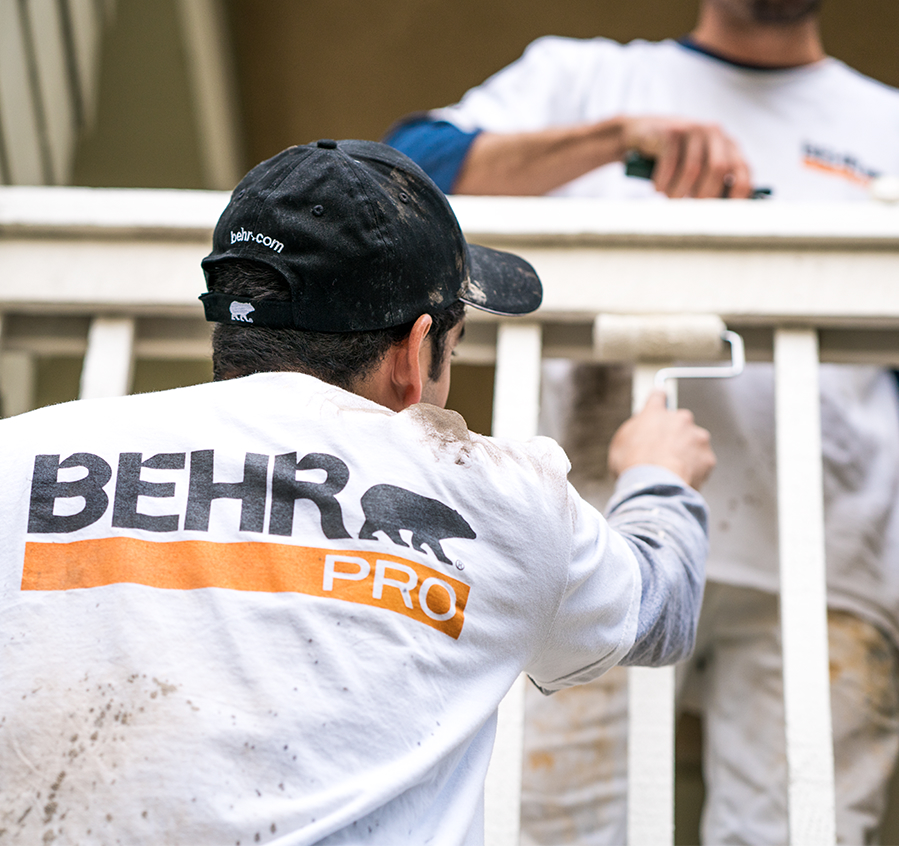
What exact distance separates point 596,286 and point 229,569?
2.13 feet

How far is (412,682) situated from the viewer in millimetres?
772

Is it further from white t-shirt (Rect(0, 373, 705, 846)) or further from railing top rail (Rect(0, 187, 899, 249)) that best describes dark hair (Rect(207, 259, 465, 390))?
railing top rail (Rect(0, 187, 899, 249))

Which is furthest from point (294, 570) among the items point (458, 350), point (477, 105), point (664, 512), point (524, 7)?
point (524, 7)

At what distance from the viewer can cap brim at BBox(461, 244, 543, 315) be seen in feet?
3.30

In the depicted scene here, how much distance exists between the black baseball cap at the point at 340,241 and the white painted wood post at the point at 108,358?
401 mm

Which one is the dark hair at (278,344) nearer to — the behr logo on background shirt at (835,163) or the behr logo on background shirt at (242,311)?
the behr logo on background shirt at (242,311)

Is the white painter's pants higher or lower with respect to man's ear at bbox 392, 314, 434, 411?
lower

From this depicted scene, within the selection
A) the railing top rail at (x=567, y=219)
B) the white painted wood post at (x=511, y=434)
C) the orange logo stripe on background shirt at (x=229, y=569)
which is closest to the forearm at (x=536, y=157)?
the railing top rail at (x=567, y=219)

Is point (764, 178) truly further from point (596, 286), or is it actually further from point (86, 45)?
point (86, 45)

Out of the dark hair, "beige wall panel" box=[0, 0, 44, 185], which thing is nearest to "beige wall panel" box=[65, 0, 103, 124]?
"beige wall panel" box=[0, 0, 44, 185]

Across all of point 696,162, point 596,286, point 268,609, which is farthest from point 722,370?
point 268,609

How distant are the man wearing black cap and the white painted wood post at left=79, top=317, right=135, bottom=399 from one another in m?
0.40

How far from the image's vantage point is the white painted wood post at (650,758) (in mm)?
1087

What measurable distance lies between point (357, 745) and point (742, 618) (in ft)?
3.45
